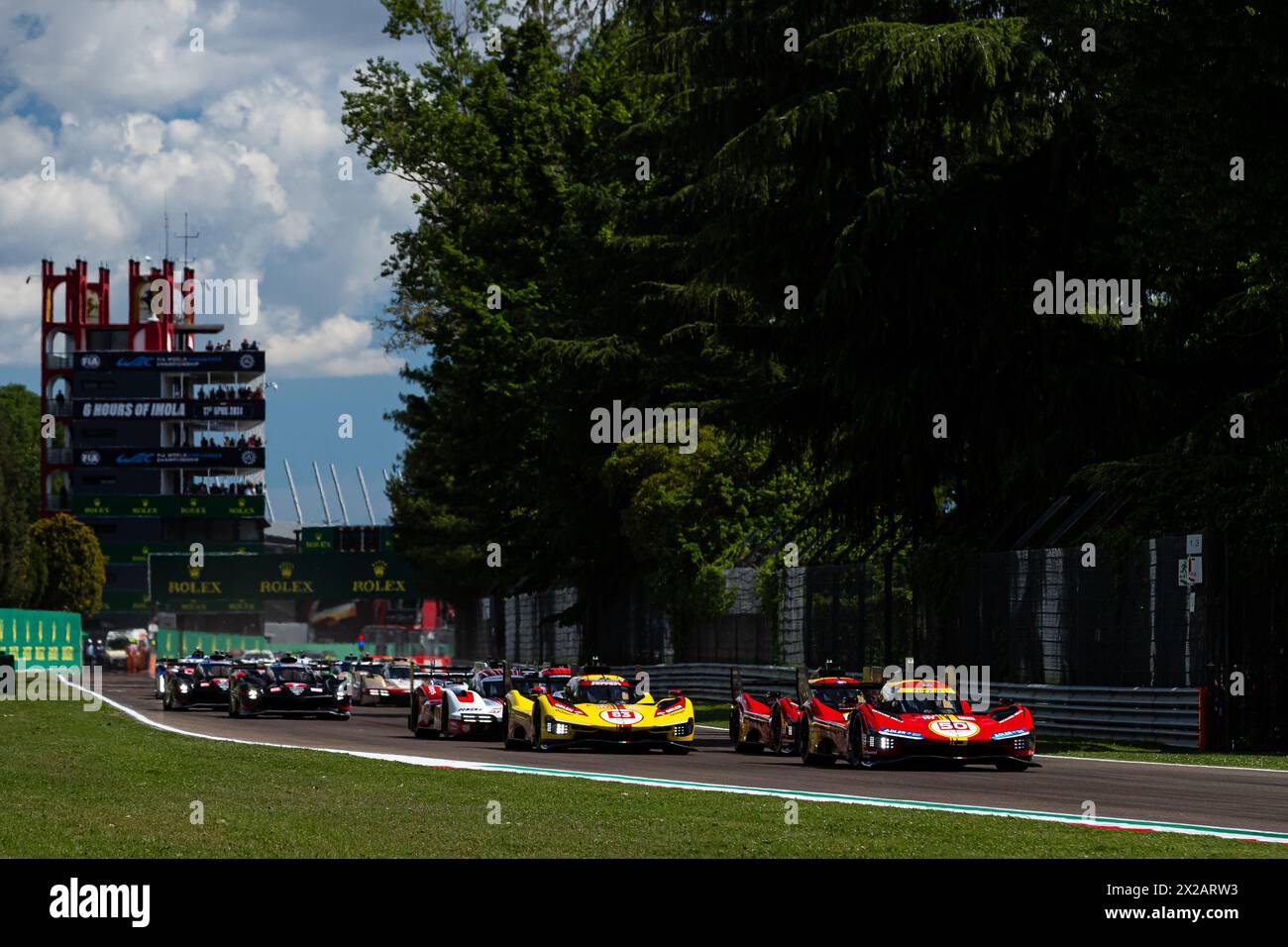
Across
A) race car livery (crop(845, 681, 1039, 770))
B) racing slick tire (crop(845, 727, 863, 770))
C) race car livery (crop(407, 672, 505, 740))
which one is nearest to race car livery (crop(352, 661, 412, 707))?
race car livery (crop(407, 672, 505, 740))

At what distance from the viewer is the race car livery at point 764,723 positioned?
2777cm

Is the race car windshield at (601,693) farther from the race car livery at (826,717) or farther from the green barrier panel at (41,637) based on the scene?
the green barrier panel at (41,637)

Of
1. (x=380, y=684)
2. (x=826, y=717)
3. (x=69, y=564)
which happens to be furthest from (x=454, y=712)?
(x=69, y=564)

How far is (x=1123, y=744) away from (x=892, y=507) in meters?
11.4

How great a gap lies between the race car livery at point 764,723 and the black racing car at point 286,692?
13.6m

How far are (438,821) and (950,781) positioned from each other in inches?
314

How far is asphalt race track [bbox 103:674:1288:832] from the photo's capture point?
1728 cm

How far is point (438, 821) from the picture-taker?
15172mm

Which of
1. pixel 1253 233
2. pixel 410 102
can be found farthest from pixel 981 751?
pixel 410 102

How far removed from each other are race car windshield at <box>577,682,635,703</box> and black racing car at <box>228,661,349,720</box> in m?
13.5

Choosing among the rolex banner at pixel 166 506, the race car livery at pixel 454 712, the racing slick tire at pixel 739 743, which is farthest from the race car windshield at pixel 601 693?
the rolex banner at pixel 166 506

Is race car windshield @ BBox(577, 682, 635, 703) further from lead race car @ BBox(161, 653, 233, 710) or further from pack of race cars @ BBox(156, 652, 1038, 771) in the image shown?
lead race car @ BBox(161, 653, 233, 710)

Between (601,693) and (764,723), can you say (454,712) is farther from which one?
(764,723)
